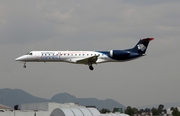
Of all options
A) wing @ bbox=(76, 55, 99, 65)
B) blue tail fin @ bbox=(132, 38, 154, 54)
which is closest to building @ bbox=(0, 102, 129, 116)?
wing @ bbox=(76, 55, 99, 65)

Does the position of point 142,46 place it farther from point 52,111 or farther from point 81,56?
point 52,111

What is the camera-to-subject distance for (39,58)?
72.1 metres

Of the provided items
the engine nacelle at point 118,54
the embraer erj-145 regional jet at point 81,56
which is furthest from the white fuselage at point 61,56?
the engine nacelle at point 118,54

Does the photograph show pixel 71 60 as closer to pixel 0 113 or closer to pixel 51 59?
pixel 51 59

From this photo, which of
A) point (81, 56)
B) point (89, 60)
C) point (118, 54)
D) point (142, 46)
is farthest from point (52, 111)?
point (142, 46)

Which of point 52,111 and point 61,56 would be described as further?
point 61,56

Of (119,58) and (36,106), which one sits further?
(119,58)

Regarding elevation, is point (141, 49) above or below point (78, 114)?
above

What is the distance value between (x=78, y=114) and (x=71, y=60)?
28915 millimetres

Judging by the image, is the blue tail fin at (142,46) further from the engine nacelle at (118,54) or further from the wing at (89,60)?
the wing at (89,60)

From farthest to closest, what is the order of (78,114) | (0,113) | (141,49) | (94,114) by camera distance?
(141,49) → (0,113) → (94,114) → (78,114)

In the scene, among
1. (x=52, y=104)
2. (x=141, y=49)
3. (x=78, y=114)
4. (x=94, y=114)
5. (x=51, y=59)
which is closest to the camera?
(x=78, y=114)

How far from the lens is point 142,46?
3014 inches

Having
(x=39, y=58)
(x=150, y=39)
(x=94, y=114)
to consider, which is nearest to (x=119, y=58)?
(x=150, y=39)
